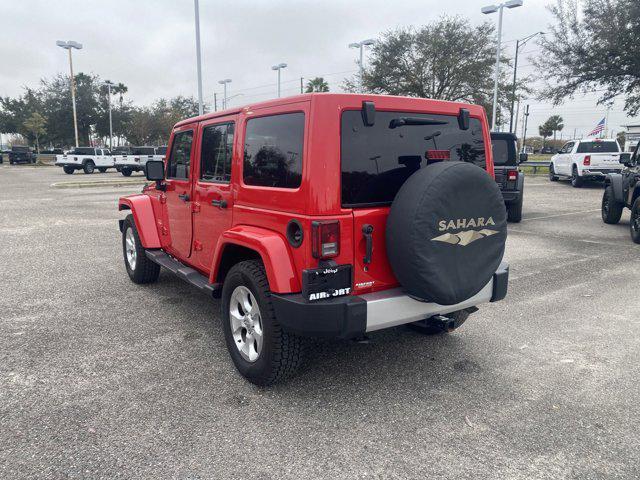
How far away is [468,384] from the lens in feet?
11.3

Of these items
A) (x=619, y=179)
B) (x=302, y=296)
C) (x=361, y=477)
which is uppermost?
(x=619, y=179)

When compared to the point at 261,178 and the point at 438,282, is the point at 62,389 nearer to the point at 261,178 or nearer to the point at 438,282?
the point at 261,178

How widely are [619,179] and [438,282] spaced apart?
9.23 m

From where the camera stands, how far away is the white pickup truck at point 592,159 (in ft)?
62.8

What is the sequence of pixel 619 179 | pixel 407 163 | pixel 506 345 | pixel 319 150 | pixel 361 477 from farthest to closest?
pixel 619 179
pixel 506 345
pixel 407 163
pixel 319 150
pixel 361 477

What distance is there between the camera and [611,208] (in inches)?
420

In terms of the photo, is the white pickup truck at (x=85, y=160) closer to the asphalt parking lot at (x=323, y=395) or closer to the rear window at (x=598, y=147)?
the rear window at (x=598, y=147)

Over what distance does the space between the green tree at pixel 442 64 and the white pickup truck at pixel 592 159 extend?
1349cm

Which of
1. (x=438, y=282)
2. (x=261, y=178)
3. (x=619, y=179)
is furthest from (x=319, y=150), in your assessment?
(x=619, y=179)

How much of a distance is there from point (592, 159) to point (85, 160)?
3081cm

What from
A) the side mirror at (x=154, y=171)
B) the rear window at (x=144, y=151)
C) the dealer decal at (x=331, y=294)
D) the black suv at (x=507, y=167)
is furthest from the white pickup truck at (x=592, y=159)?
the rear window at (x=144, y=151)

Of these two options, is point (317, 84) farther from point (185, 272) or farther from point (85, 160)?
point (185, 272)

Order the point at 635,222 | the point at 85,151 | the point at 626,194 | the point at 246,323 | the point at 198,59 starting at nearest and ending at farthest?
the point at 246,323 < the point at 635,222 < the point at 626,194 < the point at 198,59 < the point at 85,151

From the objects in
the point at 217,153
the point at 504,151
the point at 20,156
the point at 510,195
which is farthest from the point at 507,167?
the point at 20,156
